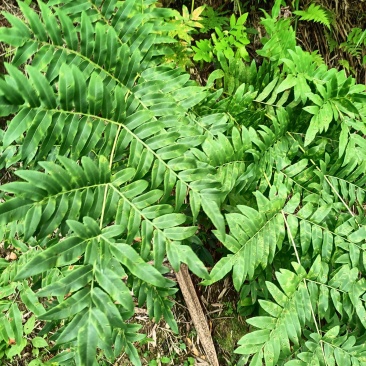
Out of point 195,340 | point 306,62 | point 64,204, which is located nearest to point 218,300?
point 195,340

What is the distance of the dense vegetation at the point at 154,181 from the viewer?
3.35 ft

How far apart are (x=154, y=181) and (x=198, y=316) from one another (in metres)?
1.36

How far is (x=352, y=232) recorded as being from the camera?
64.2 inches

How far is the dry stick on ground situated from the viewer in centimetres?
225

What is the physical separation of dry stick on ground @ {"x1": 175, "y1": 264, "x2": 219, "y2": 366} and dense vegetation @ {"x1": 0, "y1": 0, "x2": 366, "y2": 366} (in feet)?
1.03

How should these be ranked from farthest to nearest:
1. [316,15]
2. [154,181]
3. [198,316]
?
[198,316], [316,15], [154,181]

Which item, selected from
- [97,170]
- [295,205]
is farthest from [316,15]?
[97,170]

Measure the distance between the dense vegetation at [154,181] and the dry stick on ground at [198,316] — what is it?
313mm

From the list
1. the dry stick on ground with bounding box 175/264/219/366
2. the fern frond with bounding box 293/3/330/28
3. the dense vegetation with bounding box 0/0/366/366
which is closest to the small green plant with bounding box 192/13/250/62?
the dense vegetation with bounding box 0/0/366/366

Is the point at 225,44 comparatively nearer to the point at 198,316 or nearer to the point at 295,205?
the point at 295,205

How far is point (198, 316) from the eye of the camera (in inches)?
93.3

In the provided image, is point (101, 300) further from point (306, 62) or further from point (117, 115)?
point (306, 62)

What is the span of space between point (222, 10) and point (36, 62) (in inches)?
59.5

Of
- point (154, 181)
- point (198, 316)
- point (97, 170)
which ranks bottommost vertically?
point (198, 316)
